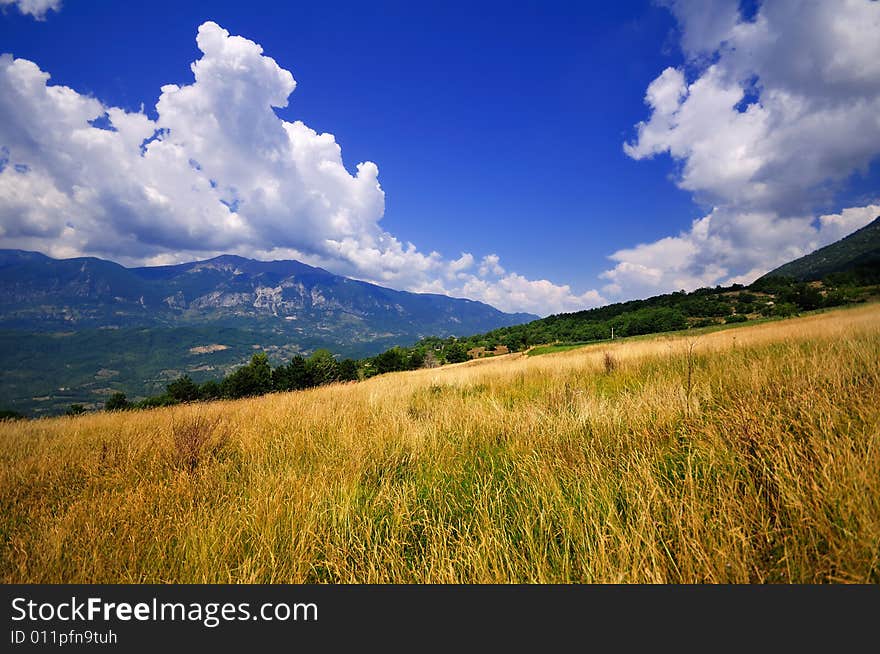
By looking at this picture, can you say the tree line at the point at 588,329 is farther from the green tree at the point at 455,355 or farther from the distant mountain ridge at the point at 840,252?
the distant mountain ridge at the point at 840,252

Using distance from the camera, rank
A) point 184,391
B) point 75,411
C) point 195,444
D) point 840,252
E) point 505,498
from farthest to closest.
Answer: point 840,252, point 184,391, point 75,411, point 195,444, point 505,498

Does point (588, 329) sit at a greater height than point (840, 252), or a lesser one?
lesser

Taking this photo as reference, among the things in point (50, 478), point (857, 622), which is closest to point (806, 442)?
point (857, 622)

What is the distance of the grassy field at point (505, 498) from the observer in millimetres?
1634

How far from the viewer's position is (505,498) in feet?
8.20

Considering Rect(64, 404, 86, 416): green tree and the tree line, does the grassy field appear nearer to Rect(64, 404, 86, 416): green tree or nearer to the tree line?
Rect(64, 404, 86, 416): green tree

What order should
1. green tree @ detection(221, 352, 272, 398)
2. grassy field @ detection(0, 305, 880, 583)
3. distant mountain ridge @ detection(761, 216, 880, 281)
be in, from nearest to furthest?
grassy field @ detection(0, 305, 880, 583) < green tree @ detection(221, 352, 272, 398) < distant mountain ridge @ detection(761, 216, 880, 281)

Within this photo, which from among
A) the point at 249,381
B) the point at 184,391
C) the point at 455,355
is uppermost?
the point at 249,381

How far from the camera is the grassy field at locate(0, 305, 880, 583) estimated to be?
1.63 metres

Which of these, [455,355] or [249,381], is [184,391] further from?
[455,355]

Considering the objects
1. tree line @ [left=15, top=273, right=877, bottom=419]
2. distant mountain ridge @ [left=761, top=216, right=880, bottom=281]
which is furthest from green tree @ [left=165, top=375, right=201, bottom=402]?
distant mountain ridge @ [left=761, top=216, right=880, bottom=281]

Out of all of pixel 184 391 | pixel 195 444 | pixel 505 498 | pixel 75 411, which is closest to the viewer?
pixel 505 498

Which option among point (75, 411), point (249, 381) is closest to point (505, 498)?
point (75, 411)

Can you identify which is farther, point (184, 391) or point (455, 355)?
point (455, 355)
